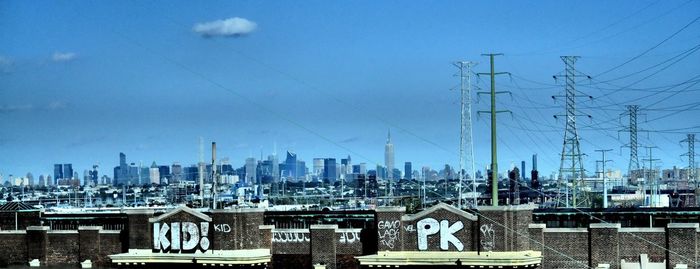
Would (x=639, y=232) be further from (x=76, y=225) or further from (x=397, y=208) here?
(x=76, y=225)

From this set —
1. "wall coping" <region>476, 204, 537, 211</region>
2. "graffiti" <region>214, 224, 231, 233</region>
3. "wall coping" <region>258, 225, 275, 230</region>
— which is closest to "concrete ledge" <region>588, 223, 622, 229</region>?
"wall coping" <region>476, 204, 537, 211</region>

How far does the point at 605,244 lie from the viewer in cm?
6700

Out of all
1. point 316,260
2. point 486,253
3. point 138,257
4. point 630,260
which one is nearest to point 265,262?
point 316,260

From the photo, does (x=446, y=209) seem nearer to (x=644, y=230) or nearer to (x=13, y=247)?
(x=644, y=230)

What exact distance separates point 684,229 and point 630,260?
11.3ft

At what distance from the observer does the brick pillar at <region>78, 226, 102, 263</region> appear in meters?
76.9

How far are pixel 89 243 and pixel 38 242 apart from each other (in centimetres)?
427

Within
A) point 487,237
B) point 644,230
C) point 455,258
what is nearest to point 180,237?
point 455,258

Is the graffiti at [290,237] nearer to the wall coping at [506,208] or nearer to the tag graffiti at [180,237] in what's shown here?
the tag graffiti at [180,237]

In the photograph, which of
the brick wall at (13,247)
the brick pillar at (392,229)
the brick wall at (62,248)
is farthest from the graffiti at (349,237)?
the brick wall at (13,247)

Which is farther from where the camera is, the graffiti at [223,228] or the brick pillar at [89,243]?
the brick pillar at [89,243]

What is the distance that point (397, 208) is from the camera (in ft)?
229

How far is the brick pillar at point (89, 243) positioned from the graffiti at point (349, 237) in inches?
649

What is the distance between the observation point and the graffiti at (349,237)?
7175 cm
